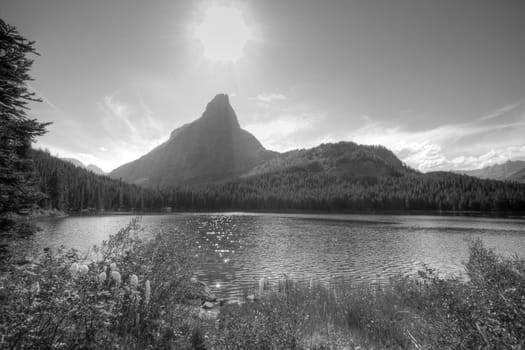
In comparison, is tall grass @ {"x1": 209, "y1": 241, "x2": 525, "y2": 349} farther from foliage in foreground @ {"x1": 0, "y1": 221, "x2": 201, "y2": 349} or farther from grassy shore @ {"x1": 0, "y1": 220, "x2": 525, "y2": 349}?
foliage in foreground @ {"x1": 0, "y1": 221, "x2": 201, "y2": 349}

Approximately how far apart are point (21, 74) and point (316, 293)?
18.3m

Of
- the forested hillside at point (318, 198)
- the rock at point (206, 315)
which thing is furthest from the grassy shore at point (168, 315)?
the forested hillside at point (318, 198)

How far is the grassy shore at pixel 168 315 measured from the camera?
16.4 feet

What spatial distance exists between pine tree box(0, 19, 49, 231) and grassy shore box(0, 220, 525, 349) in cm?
186

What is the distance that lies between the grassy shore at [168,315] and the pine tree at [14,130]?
6.09 ft

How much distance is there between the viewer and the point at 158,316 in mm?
7848

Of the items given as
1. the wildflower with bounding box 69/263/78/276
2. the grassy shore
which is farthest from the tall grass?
the wildflower with bounding box 69/263/78/276

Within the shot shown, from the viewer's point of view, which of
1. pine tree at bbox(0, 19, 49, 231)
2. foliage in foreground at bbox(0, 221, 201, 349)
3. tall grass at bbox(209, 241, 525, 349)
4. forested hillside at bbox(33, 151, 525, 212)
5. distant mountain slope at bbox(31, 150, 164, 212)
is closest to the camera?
foliage in foreground at bbox(0, 221, 201, 349)

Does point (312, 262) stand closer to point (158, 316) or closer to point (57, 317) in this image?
point (158, 316)

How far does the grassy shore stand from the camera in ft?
16.4

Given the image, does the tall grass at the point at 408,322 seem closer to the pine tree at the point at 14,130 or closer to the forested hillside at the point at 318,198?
the pine tree at the point at 14,130

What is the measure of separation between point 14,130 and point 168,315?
1039cm

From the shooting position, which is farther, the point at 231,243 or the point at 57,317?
the point at 231,243

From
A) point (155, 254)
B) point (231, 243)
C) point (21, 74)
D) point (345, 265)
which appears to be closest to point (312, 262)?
point (345, 265)
